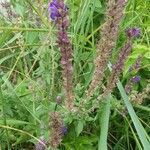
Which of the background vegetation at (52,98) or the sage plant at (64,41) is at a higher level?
the sage plant at (64,41)

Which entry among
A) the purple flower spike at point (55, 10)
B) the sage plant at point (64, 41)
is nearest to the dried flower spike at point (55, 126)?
the sage plant at point (64, 41)

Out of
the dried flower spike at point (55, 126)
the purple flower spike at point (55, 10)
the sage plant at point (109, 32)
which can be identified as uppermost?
the purple flower spike at point (55, 10)

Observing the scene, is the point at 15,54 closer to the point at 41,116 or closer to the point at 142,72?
the point at 41,116

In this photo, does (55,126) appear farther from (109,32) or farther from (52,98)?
(52,98)

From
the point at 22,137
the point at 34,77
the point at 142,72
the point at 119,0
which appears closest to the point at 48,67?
the point at 34,77

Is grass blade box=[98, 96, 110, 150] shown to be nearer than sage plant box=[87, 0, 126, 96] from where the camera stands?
No

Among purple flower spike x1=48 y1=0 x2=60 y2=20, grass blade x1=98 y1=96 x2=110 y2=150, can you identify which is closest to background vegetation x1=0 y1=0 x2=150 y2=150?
grass blade x1=98 y1=96 x2=110 y2=150

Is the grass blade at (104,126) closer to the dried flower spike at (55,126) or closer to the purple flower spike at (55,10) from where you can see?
the dried flower spike at (55,126)

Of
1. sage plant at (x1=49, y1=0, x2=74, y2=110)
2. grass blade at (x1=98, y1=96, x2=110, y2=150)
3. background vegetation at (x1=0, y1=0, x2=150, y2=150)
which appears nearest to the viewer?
sage plant at (x1=49, y1=0, x2=74, y2=110)

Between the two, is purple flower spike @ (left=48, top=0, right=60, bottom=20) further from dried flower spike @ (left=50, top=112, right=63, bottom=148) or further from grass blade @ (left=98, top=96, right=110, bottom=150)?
grass blade @ (left=98, top=96, right=110, bottom=150)

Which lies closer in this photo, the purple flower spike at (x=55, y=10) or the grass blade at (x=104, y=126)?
the purple flower spike at (x=55, y=10)

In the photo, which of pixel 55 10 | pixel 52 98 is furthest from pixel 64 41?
pixel 52 98
